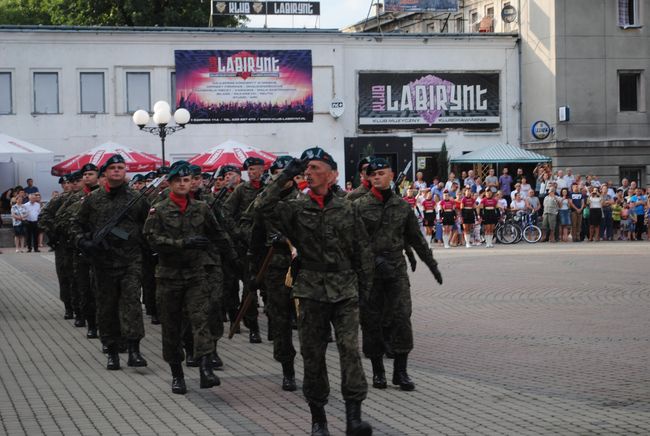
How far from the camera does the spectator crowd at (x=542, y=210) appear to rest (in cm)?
3484

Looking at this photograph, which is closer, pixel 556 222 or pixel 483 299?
pixel 483 299

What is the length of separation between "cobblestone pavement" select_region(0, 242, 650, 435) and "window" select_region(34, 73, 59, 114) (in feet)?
82.2

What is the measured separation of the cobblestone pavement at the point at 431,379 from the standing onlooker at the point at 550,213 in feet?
56.0

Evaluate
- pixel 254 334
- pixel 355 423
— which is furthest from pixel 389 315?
pixel 254 334

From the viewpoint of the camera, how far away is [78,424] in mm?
9109

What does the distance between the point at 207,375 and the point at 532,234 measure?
27026 millimetres

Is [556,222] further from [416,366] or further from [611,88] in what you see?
[416,366]

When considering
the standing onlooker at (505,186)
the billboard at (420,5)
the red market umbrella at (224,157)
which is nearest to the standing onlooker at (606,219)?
the standing onlooker at (505,186)

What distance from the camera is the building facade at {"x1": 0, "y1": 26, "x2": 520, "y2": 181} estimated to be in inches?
1711

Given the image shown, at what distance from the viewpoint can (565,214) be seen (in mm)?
36938

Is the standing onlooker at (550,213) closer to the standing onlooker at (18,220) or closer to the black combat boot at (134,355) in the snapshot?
the standing onlooker at (18,220)

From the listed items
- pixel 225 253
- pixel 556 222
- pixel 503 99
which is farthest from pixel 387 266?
pixel 503 99

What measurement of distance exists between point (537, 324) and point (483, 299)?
3.49m

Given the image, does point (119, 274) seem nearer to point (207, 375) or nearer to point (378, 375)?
point (207, 375)
